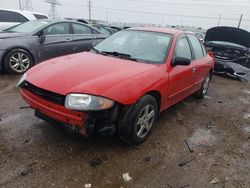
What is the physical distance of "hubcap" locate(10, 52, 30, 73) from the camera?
607 centimetres

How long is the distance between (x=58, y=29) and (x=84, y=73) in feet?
14.0

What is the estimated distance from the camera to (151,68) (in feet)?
11.2

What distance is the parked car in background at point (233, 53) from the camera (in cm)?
845

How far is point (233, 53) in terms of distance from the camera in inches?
340

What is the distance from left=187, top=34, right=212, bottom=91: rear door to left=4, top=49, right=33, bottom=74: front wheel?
3.98 m

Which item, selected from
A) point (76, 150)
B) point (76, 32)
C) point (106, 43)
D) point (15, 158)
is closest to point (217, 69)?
point (76, 32)

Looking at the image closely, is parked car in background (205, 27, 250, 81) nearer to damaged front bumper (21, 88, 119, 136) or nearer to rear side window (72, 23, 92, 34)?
rear side window (72, 23, 92, 34)

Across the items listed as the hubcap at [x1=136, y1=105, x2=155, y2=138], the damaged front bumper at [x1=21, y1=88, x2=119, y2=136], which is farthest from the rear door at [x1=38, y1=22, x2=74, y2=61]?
the hubcap at [x1=136, y1=105, x2=155, y2=138]

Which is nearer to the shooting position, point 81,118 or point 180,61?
point 81,118

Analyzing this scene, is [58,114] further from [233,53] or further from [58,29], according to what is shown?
[233,53]

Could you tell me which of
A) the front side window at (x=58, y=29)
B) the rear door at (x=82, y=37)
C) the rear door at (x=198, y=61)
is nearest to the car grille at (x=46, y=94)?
the rear door at (x=198, y=61)

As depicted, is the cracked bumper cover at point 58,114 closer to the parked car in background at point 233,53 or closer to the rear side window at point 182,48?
the rear side window at point 182,48

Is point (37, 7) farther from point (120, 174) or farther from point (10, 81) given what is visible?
point (120, 174)

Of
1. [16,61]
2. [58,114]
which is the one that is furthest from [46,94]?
[16,61]
